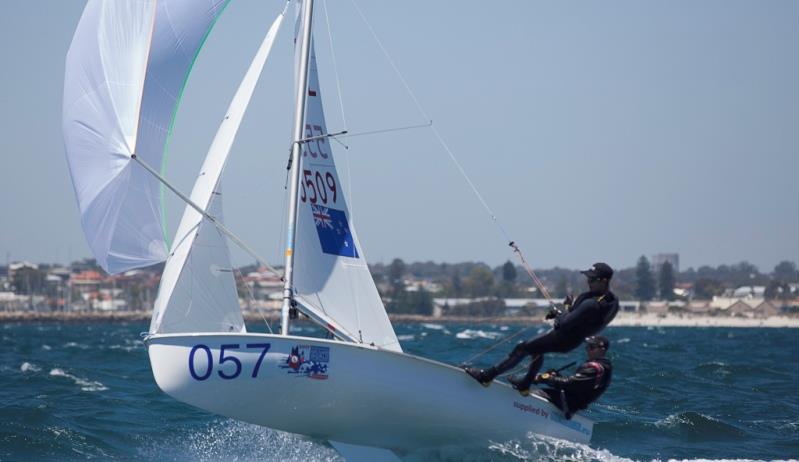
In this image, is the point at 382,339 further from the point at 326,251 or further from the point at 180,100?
the point at 180,100

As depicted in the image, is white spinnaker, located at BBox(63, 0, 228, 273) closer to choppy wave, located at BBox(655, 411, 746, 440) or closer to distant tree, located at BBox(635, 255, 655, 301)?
choppy wave, located at BBox(655, 411, 746, 440)

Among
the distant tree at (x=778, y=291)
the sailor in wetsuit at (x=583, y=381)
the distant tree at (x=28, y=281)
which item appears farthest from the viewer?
the distant tree at (x=28, y=281)

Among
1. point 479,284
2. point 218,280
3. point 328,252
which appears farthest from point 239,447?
point 479,284

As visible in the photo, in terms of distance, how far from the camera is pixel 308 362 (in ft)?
32.7

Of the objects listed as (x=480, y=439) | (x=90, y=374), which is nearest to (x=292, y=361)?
(x=480, y=439)

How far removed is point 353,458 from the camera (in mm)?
10719

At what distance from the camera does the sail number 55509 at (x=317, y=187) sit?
37.0 feet

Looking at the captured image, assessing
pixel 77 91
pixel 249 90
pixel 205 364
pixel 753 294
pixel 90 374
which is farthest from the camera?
pixel 753 294

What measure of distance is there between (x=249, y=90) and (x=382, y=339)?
9.15 feet

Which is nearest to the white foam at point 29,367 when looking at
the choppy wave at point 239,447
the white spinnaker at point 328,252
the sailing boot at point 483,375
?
the choppy wave at point 239,447

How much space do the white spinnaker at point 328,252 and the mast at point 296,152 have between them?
11cm

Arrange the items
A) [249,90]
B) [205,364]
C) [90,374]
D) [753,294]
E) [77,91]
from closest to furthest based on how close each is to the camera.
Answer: [205,364] → [77,91] → [249,90] → [90,374] → [753,294]

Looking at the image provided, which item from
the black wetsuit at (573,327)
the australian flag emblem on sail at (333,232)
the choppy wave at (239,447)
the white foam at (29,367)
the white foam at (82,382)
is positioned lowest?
the choppy wave at (239,447)

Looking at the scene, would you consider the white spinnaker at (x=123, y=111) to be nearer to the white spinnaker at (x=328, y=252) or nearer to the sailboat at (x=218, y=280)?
the sailboat at (x=218, y=280)
